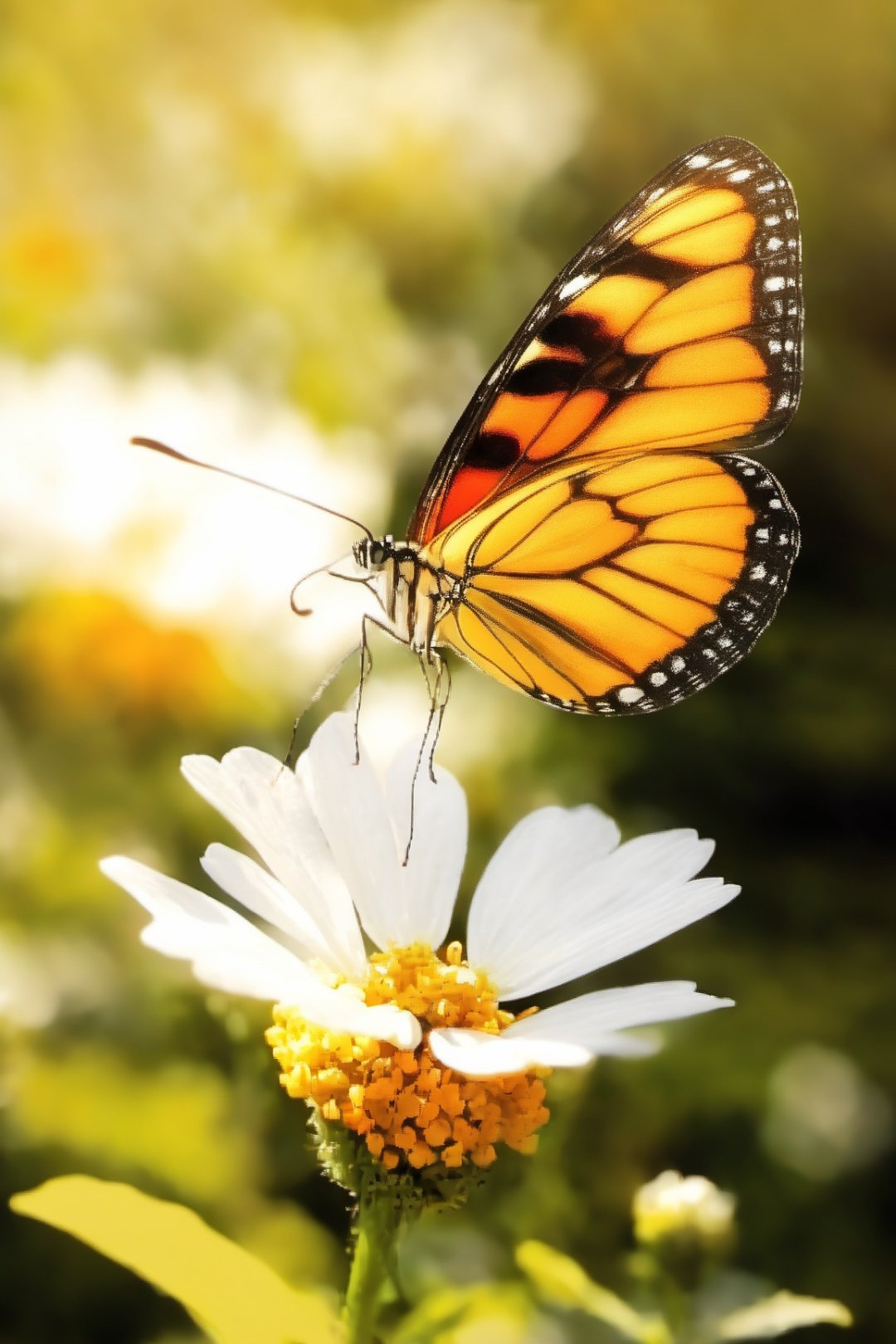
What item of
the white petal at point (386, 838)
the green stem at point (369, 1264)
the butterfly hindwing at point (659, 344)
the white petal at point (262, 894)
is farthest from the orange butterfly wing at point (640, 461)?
the green stem at point (369, 1264)

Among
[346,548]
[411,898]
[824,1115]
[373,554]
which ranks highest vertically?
[346,548]

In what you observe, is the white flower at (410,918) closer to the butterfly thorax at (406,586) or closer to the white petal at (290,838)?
the white petal at (290,838)

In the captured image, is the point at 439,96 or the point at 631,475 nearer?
the point at 631,475

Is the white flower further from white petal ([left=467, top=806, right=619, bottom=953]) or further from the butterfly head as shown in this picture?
the butterfly head

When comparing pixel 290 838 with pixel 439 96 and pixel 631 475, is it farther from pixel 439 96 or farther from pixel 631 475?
pixel 439 96

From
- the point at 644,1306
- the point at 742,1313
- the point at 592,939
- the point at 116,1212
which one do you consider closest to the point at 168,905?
the point at 116,1212


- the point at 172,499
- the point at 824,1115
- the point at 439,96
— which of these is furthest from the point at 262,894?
the point at 439,96

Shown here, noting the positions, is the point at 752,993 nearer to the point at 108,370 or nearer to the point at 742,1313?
the point at 742,1313
